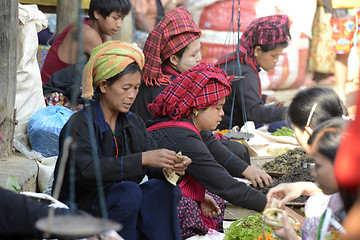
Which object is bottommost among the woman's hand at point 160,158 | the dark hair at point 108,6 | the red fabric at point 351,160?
the woman's hand at point 160,158

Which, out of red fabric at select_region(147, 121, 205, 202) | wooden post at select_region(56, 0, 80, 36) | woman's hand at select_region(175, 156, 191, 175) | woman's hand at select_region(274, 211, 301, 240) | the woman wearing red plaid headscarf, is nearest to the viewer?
woman's hand at select_region(274, 211, 301, 240)

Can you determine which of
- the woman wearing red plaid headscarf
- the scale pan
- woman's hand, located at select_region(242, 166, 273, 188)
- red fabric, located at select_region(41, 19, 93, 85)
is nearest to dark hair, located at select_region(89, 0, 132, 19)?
red fabric, located at select_region(41, 19, 93, 85)

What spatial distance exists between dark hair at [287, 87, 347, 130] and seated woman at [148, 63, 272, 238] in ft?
1.61

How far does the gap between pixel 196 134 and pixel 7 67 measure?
1.26m

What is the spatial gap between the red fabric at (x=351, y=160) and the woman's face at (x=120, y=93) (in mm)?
1783

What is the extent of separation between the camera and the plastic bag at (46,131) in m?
3.84

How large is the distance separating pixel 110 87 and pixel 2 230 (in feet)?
3.67

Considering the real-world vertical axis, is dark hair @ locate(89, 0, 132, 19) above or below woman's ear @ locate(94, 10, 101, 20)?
above

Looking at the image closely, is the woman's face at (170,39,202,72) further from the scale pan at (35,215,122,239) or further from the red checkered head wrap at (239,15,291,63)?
the scale pan at (35,215,122,239)

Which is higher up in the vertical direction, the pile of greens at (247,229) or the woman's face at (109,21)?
the woman's face at (109,21)

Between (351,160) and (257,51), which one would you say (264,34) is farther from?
(351,160)

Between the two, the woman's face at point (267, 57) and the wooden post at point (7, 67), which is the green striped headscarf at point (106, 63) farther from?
the woman's face at point (267, 57)

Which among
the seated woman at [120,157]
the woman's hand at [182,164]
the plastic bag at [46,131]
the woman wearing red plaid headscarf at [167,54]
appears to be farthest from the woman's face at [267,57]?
the woman's hand at [182,164]

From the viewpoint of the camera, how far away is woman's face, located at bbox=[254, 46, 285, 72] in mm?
5109
